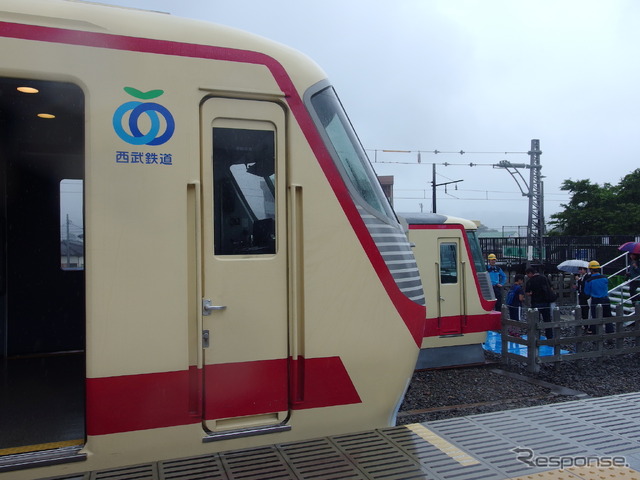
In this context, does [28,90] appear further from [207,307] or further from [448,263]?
[448,263]

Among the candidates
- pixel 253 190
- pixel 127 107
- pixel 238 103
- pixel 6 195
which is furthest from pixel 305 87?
pixel 6 195

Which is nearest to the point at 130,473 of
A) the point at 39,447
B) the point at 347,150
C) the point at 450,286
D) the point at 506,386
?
the point at 39,447

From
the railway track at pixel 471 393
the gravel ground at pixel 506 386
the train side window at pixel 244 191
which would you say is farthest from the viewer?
the gravel ground at pixel 506 386

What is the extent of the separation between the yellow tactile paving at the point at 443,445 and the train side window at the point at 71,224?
3.58 meters

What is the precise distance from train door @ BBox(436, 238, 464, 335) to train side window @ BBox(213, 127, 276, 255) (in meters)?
7.32

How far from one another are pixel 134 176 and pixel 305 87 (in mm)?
1207

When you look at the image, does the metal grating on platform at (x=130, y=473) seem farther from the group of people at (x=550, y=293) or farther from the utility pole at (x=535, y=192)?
the utility pole at (x=535, y=192)

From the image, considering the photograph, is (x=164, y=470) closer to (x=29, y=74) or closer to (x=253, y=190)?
(x=253, y=190)

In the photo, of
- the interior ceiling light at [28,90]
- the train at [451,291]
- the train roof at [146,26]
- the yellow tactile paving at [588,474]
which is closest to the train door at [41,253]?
the interior ceiling light at [28,90]

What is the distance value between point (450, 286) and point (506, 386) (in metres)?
2.15

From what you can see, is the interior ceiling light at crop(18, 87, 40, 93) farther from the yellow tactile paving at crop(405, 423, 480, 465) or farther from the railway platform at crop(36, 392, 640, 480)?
the yellow tactile paving at crop(405, 423, 480, 465)

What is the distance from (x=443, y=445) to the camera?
10.3 feet

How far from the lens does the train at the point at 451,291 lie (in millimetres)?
10141

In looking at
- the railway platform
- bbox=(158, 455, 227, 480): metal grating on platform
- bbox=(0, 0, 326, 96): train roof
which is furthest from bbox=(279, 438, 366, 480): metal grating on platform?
bbox=(0, 0, 326, 96): train roof
